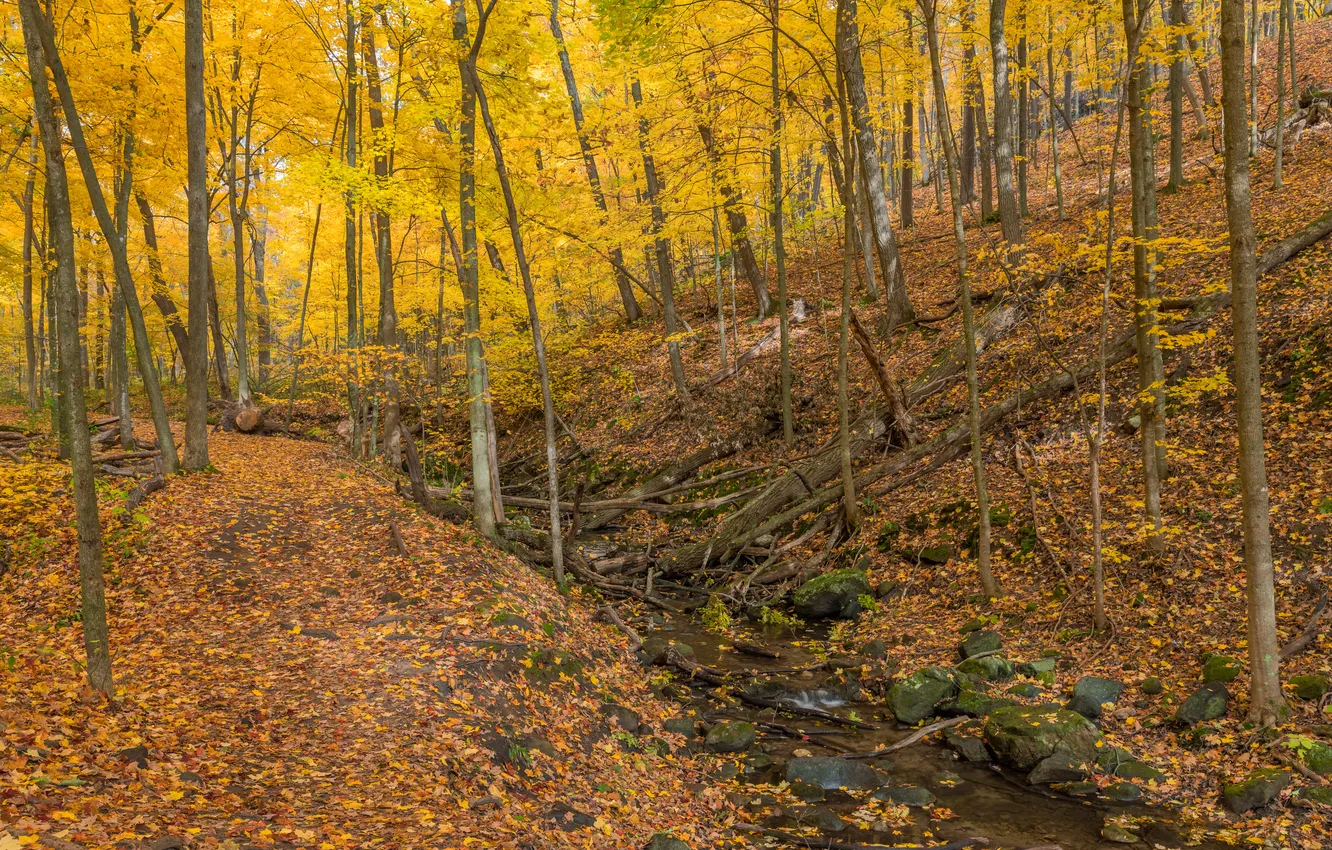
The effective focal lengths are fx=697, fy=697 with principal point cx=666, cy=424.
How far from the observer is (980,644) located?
927 cm

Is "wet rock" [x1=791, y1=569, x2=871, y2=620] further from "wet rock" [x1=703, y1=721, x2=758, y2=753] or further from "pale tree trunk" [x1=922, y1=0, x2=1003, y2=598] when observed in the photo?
"wet rock" [x1=703, y1=721, x2=758, y2=753]

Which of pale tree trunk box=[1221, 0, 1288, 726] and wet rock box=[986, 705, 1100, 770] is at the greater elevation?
pale tree trunk box=[1221, 0, 1288, 726]

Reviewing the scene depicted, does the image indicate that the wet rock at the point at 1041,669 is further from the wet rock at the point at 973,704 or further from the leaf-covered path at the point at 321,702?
the leaf-covered path at the point at 321,702

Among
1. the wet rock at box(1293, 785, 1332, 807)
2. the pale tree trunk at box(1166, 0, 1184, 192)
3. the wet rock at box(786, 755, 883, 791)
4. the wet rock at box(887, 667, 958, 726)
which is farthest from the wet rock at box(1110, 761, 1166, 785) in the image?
the pale tree trunk at box(1166, 0, 1184, 192)

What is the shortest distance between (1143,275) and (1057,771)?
19.1 ft

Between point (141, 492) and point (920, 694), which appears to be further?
point (141, 492)

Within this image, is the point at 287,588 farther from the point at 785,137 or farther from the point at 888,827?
the point at 785,137

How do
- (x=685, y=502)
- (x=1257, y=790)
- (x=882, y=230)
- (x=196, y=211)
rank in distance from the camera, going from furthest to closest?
(x=882, y=230), (x=685, y=502), (x=196, y=211), (x=1257, y=790)

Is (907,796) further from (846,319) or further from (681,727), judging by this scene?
(846,319)

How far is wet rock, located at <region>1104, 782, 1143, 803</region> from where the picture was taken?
6508mm

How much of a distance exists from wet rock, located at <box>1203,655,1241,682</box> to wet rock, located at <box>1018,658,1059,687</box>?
152 cm

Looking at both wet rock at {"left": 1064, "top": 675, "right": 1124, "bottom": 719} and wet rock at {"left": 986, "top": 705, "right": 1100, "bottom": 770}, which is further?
wet rock at {"left": 1064, "top": 675, "right": 1124, "bottom": 719}

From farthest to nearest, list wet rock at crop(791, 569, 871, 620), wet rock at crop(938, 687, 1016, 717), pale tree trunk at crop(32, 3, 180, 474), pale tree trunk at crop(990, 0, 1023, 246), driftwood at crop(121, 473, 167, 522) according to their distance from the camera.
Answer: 1. pale tree trunk at crop(990, 0, 1023, 246)
2. wet rock at crop(791, 569, 871, 620)
3. driftwood at crop(121, 473, 167, 522)
4. pale tree trunk at crop(32, 3, 180, 474)
5. wet rock at crop(938, 687, 1016, 717)

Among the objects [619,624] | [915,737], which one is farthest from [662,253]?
[915,737]
